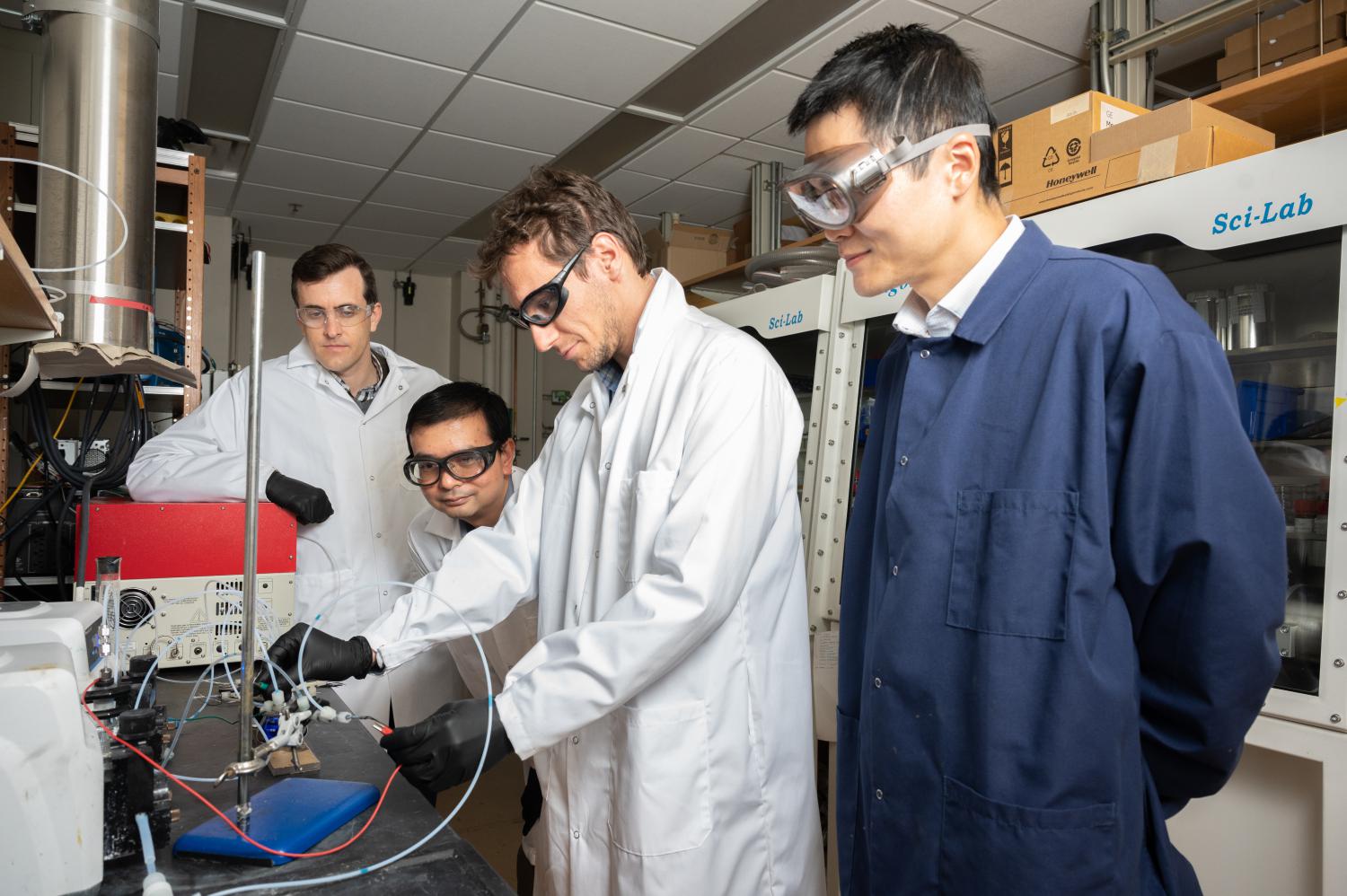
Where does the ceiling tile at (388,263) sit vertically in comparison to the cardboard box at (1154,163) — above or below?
above

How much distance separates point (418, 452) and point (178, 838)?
948 millimetres

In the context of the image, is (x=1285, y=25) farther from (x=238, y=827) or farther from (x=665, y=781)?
(x=238, y=827)

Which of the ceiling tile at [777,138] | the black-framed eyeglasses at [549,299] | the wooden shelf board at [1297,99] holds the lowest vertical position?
the black-framed eyeglasses at [549,299]

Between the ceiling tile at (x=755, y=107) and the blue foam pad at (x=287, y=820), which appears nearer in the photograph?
the blue foam pad at (x=287, y=820)

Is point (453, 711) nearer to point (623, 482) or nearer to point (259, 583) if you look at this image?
point (623, 482)

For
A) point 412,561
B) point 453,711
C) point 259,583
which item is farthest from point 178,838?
point 412,561

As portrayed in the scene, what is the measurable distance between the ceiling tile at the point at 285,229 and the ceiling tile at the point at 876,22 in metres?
3.29

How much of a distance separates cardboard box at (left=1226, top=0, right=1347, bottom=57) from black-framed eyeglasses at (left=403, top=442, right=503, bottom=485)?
2.32m

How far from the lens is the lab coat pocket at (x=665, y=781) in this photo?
1.13 m

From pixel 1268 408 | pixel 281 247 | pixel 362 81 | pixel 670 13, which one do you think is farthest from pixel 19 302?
pixel 281 247

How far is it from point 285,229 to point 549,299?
451 cm

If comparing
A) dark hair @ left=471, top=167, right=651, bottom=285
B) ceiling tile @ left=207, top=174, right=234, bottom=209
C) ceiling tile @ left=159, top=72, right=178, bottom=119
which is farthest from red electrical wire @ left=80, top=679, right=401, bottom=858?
ceiling tile @ left=207, top=174, right=234, bottom=209

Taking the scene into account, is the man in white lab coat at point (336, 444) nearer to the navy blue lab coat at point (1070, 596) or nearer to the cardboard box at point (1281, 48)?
the navy blue lab coat at point (1070, 596)

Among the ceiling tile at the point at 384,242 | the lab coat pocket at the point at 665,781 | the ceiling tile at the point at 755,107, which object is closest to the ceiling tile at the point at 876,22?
the ceiling tile at the point at 755,107
